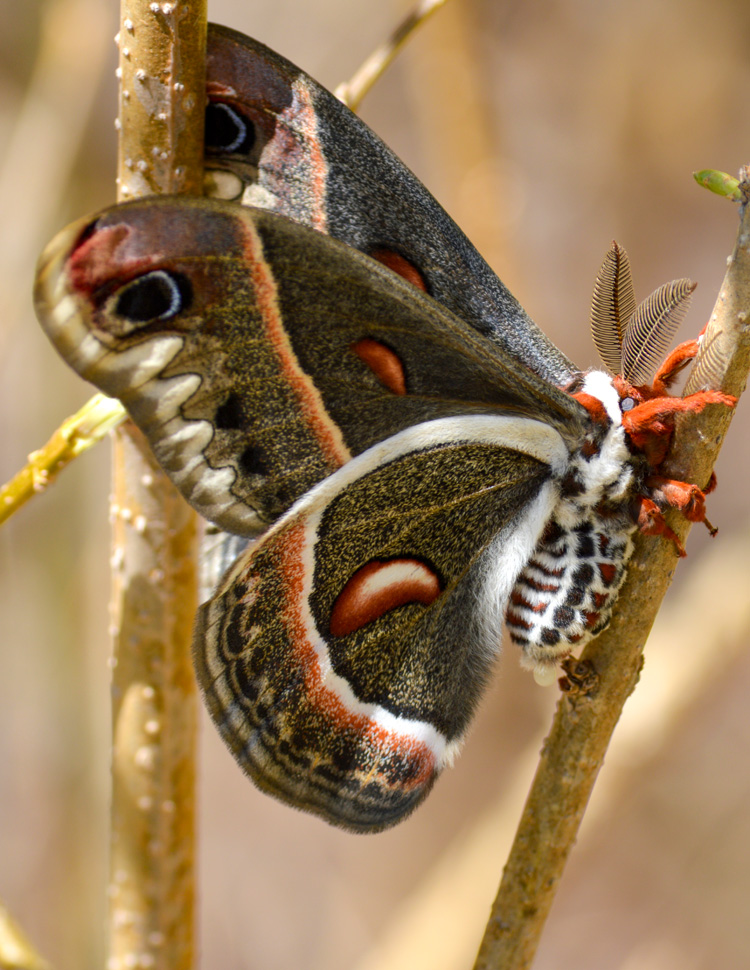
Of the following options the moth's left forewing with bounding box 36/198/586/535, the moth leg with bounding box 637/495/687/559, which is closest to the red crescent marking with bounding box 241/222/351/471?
the moth's left forewing with bounding box 36/198/586/535

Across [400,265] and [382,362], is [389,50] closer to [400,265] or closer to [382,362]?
[400,265]

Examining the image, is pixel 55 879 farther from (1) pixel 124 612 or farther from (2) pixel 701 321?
(2) pixel 701 321

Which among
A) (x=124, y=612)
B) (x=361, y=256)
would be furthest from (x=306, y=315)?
(x=124, y=612)

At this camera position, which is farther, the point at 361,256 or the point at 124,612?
the point at 124,612

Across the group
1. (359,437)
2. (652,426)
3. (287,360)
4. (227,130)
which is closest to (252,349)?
(287,360)

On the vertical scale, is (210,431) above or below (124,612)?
above
